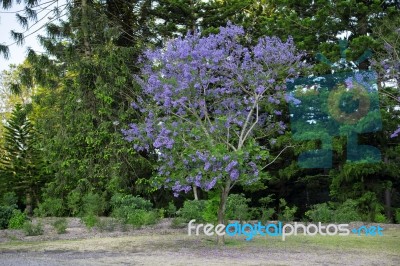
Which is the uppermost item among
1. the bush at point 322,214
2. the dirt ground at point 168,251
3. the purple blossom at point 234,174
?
the purple blossom at point 234,174

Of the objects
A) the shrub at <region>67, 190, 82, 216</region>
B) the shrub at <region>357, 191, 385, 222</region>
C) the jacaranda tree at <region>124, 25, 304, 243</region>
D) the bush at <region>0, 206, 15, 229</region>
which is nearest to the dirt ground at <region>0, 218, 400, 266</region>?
the jacaranda tree at <region>124, 25, 304, 243</region>

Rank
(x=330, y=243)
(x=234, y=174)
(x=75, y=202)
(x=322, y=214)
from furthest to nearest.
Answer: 1. (x=75, y=202)
2. (x=322, y=214)
3. (x=330, y=243)
4. (x=234, y=174)

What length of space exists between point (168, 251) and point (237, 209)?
411 cm

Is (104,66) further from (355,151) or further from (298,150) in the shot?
(355,151)

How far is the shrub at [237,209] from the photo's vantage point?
11.5 meters

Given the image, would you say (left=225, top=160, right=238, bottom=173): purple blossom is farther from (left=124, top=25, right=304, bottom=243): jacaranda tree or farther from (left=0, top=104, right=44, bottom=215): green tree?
(left=0, top=104, right=44, bottom=215): green tree

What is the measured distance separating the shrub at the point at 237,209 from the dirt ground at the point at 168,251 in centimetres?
173

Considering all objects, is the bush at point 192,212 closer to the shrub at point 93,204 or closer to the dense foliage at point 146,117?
the dense foliage at point 146,117

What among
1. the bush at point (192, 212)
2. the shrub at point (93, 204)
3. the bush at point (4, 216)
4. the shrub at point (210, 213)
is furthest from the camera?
the shrub at point (93, 204)

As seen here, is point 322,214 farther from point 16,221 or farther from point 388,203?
point 16,221

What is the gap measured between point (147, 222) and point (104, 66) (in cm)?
623

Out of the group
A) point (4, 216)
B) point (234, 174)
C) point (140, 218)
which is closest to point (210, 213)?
point (140, 218)

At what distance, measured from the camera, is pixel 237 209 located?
454 inches

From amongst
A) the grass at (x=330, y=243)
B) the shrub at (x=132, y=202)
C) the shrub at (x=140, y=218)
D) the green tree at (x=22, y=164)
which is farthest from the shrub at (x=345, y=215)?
the green tree at (x=22, y=164)
